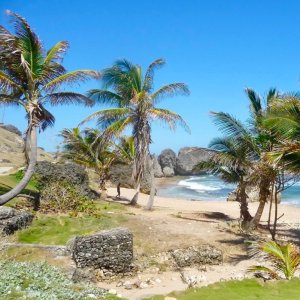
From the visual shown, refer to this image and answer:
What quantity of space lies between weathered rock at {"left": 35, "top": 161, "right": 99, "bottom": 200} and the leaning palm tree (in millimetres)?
3703

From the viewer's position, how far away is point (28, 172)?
1684cm

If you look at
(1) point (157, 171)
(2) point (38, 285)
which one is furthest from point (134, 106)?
(1) point (157, 171)

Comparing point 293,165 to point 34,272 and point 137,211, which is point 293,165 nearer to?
point 34,272

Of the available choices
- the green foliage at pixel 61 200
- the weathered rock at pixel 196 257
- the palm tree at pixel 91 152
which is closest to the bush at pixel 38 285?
the weathered rock at pixel 196 257

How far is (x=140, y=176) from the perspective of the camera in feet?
80.0

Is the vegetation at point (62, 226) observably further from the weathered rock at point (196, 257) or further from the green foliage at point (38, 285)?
the green foliage at point (38, 285)

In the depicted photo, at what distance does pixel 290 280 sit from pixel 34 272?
22.8 feet

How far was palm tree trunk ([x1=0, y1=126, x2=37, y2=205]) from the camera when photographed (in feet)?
54.5

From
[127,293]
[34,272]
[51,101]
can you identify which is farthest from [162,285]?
[51,101]

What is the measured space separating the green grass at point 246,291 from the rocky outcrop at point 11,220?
28.3ft

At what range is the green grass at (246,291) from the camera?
8.73 meters

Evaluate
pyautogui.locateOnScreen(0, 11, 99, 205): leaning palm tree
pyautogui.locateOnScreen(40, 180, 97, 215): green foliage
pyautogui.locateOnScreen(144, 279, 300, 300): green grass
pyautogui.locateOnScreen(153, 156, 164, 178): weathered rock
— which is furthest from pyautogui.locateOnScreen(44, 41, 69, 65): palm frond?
pyautogui.locateOnScreen(153, 156, 164, 178): weathered rock

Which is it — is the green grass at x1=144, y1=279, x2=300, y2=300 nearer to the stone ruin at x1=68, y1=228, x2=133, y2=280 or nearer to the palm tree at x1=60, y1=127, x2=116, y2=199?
the stone ruin at x1=68, y1=228, x2=133, y2=280

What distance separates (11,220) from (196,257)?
7.74 meters
